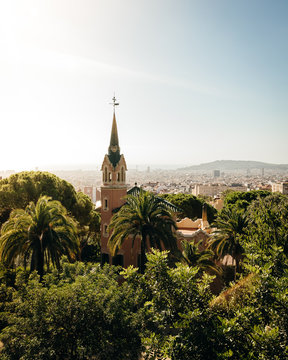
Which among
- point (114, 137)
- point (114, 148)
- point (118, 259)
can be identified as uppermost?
point (114, 137)

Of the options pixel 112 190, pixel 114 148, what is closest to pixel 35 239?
pixel 112 190

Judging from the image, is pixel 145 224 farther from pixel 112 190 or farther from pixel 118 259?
pixel 112 190

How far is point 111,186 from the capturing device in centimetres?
2152

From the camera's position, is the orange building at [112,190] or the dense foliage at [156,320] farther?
the orange building at [112,190]

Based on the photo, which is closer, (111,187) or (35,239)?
(35,239)

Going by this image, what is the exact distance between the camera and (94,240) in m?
34.1

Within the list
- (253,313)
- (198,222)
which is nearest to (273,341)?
(253,313)

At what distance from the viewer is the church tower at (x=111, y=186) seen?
843 inches

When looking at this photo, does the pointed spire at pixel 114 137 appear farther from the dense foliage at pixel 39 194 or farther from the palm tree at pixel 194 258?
the palm tree at pixel 194 258

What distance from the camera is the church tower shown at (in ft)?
70.3

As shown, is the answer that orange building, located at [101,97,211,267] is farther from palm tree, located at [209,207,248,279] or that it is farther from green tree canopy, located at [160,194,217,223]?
green tree canopy, located at [160,194,217,223]

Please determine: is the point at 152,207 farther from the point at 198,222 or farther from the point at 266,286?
the point at 198,222

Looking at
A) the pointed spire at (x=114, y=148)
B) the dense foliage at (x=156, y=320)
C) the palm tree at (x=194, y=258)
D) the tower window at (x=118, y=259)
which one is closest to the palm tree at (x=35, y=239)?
the dense foliage at (x=156, y=320)

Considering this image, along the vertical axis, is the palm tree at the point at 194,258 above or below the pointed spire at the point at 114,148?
below
